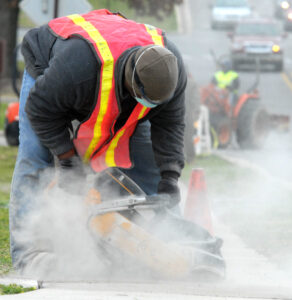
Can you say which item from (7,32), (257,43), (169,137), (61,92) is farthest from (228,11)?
(61,92)

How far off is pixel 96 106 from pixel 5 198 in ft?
14.7

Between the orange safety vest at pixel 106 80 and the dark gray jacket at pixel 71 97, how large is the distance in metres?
0.04

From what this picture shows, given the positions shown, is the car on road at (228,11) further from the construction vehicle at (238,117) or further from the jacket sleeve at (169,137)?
the jacket sleeve at (169,137)

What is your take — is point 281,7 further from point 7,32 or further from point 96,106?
point 96,106

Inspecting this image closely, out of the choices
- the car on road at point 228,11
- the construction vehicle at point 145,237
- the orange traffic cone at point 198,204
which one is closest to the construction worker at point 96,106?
the construction vehicle at point 145,237

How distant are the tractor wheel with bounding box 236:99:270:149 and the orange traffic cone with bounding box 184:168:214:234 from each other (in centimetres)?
810

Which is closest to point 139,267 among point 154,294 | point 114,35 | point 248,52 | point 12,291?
point 154,294

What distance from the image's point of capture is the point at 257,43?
93.8 feet

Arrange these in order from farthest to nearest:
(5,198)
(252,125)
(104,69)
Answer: (252,125), (5,198), (104,69)

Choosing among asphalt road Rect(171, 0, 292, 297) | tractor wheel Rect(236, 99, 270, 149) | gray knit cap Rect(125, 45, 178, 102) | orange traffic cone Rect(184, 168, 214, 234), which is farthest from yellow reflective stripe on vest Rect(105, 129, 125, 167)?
tractor wheel Rect(236, 99, 270, 149)

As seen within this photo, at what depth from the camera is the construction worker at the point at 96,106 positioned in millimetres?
4133

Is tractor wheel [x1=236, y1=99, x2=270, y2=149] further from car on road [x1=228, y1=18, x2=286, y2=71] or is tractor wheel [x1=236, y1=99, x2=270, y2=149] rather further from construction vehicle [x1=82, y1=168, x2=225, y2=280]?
car on road [x1=228, y1=18, x2=286, y2=71]

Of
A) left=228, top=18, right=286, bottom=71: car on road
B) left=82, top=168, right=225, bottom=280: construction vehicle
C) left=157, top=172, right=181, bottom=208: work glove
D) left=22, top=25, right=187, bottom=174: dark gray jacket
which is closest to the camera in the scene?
left=22, top=25, right=187, bottom=174: dark gray jacket

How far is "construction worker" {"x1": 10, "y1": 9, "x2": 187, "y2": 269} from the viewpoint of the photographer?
413 cm
